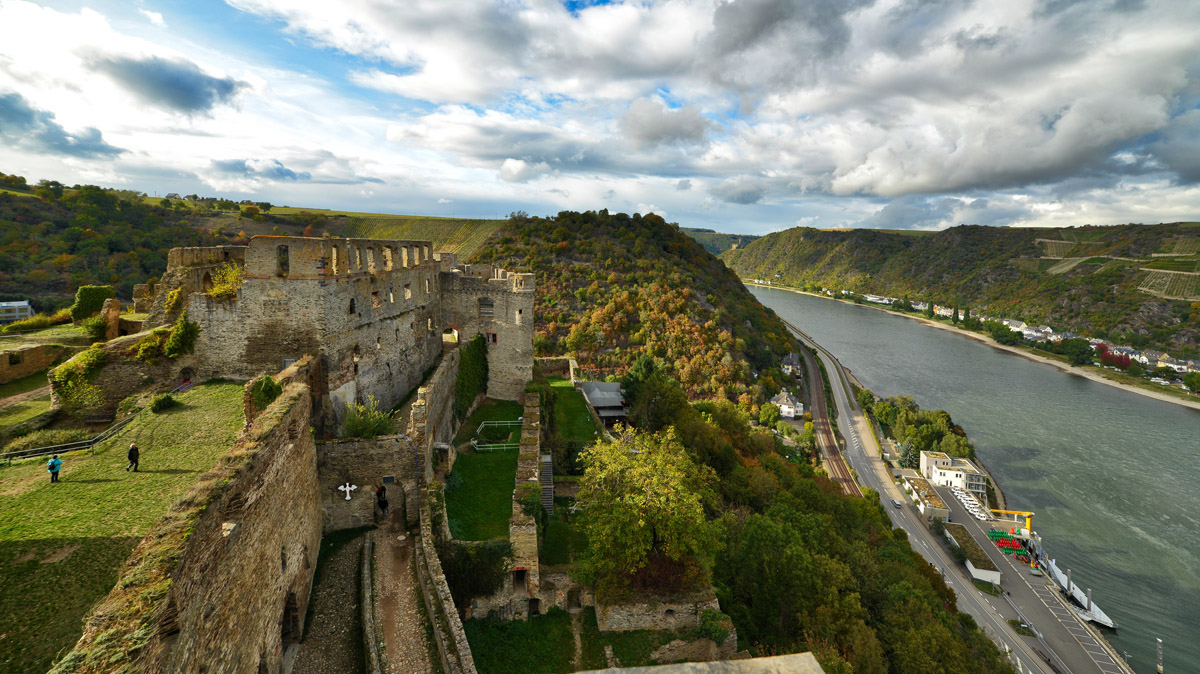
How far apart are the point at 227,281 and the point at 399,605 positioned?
12.1 metres

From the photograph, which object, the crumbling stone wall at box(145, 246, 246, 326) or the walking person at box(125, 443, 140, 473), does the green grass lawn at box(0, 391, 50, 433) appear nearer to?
the crumbling stone wall at box(145, 246, 246, 326)

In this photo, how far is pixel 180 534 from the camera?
6277 mm

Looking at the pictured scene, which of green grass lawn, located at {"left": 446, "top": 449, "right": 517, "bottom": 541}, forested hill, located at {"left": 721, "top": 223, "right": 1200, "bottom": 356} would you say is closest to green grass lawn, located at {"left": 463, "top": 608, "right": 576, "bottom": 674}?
green grass lawn, located at {"left": 446, "top": 449, "right": 517, "bottom": 541}

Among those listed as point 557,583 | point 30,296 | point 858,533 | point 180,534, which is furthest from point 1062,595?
point 30,296

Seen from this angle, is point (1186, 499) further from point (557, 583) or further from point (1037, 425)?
point (557, 583)

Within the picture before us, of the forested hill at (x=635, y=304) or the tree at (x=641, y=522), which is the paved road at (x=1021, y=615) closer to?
the forested hill at (x=635, y=304)

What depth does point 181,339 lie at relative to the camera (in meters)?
15.1

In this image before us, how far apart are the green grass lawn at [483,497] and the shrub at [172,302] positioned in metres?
10.2

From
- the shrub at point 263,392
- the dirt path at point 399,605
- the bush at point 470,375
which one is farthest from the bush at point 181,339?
the bush at point 470,375

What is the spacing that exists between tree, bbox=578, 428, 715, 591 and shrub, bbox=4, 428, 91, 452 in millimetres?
12720

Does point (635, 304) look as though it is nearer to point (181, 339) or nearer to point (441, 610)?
point (181, 339)

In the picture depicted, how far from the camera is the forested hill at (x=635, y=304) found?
211ft

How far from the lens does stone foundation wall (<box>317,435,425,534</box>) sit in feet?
43.6

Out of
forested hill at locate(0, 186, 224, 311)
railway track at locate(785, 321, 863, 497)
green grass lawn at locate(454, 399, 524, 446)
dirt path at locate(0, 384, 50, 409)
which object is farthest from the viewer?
railway track at locate(785, 321, 863, 497)
